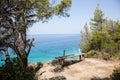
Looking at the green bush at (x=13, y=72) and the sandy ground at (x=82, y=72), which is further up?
the green bush at (x=13, y=72)

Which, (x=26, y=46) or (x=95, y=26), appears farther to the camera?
(x=95, y=26)

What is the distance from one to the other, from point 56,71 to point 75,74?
1741mm

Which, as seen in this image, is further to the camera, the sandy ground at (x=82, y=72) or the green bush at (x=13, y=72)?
the sandy ground at (x=82, y=72)

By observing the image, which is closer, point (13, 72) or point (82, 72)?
point (13, 72)

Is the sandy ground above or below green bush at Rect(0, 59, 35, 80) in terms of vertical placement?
below

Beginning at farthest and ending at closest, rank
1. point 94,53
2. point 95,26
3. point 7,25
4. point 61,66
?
point 95,26, point 94,53, point 61,66, point 7,25

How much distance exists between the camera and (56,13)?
42.9ft

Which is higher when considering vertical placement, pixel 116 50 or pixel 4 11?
pixel 4 11

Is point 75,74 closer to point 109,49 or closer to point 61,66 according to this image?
point 61,66

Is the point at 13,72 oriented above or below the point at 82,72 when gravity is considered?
above

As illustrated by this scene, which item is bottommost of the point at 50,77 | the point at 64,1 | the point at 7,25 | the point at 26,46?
the point at 50,77

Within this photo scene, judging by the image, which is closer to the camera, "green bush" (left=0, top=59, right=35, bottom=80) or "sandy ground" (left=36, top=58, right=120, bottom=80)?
"green bush" (left=0, top=59, right=35, bottom=80)

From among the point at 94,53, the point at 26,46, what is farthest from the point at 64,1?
the point at 94,53

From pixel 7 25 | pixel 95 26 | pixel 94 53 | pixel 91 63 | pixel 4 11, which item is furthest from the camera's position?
pixel 95 26
